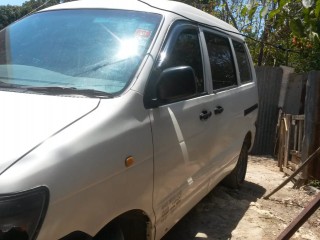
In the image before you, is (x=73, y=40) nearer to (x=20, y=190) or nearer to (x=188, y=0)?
(x=20, y=190)

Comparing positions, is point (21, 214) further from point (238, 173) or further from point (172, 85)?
point (238, 173)

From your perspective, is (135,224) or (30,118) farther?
(135,224)

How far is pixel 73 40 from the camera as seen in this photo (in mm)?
3111

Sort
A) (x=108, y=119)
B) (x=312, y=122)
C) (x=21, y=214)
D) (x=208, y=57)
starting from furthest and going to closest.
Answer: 1. (x=312, y=122)
2. (x=208, y=57)
3. (x=108, y=119)
4. (x=21, y=214)

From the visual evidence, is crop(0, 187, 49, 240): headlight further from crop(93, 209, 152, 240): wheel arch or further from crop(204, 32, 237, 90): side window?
crop(204, 32, 237, 90): side window

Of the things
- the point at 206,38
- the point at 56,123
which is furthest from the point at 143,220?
the point at 206,38

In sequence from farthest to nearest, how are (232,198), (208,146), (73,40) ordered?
(232,198) → (208,146) → (73,40)

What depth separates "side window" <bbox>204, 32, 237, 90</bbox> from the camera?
4.11 m

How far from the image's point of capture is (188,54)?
356cm

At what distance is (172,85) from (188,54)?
0.73m

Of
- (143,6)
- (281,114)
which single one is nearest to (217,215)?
(143,6)

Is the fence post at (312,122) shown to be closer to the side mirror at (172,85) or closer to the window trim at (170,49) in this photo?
the window trim at (170,49)

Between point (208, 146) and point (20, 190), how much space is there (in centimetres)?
223

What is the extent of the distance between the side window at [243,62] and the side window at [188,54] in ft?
5.03
